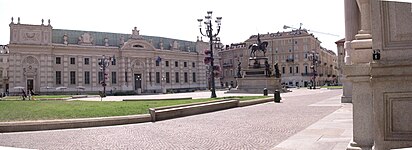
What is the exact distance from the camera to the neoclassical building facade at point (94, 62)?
67188 mm

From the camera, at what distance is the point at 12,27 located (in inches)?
2606

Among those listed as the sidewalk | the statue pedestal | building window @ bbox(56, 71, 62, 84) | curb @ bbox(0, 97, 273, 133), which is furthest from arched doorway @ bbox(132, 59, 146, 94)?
the sidewalk

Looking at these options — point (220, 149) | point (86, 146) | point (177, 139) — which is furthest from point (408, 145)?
point (86, 146)

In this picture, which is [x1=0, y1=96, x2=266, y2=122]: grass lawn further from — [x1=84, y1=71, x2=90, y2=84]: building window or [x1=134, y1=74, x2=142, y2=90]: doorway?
[x1=134, y1=74, x2=142, y2=90]: doorway

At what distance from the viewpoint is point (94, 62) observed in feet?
247

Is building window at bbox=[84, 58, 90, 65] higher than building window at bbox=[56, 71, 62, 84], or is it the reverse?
building window at bbox=[84, 58, 90, 65]

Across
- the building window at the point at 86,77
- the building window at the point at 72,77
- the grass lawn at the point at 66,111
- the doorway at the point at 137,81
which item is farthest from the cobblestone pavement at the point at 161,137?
the doorway at the point at 137,81

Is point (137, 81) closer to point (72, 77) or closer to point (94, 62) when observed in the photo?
point (94, 62)

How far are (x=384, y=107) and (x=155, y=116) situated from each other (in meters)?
11.7

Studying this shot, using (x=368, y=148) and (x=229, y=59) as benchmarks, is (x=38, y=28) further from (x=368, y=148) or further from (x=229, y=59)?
(x=368, y=148)

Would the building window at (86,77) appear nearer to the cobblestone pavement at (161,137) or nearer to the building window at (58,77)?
the building window at (58,77)

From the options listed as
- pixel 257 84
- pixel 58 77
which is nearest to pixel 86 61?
pixel 58 77

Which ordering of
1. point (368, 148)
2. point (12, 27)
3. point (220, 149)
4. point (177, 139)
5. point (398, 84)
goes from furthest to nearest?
point (12, 27)
point (177, 139)
point (220, 149)
point (368, 148)
point (398, 84)

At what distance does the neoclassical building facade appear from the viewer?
67188 millimetres
